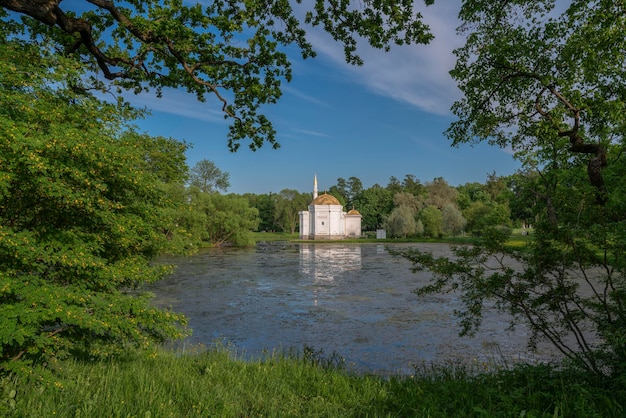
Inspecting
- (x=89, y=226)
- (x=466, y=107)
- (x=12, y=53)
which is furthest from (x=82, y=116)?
(x=466, y=107)

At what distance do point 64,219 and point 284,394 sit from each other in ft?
12.3

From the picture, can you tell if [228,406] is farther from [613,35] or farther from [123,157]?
[613,35]

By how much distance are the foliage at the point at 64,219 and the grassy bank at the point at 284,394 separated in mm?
473

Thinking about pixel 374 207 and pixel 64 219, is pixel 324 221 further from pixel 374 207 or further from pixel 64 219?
pixel 64 219

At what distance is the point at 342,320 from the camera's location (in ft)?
41.6

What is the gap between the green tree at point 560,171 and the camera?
5.30 metres

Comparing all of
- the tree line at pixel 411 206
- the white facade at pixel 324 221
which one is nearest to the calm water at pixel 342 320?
the tree line at pixel 411 206

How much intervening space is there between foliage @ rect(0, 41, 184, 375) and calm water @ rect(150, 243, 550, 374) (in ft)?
12.6

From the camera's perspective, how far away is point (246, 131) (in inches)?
324

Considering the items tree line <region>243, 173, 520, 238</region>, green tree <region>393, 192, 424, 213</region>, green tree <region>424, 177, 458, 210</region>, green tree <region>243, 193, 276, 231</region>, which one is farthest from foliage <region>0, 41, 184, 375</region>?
green tree <region>243, 193, 276, 231</region>

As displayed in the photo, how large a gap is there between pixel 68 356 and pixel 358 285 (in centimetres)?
1550

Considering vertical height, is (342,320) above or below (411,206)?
below

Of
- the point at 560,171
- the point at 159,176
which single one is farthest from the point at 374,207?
the point at 159,176

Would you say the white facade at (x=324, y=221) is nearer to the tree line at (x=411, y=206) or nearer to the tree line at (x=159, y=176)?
the tree line at (x=411, y=206)
